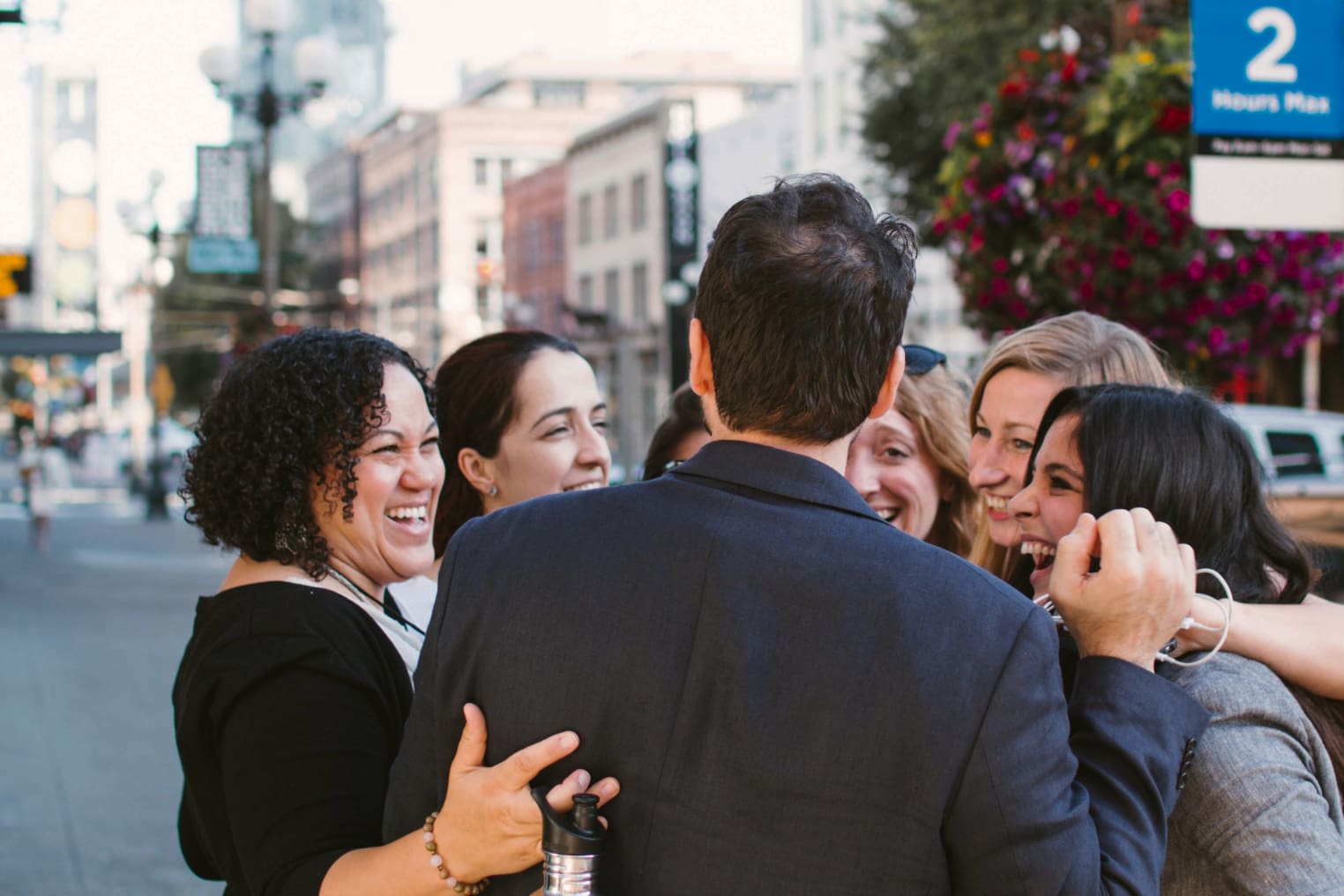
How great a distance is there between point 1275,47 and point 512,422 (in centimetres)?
323

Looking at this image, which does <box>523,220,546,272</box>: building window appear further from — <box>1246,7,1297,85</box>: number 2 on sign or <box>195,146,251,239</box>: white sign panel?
<box>1246,7,1297,85</box>: number 2 on sign

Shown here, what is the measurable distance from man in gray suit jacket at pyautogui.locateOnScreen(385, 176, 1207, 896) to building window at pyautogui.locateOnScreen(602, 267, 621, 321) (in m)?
48.8

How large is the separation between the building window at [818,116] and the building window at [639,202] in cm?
992

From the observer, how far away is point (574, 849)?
176 centimetres

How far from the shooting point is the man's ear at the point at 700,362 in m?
1.93

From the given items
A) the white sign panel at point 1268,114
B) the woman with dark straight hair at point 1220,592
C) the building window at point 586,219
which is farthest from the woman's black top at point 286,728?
the building window at point 586,219

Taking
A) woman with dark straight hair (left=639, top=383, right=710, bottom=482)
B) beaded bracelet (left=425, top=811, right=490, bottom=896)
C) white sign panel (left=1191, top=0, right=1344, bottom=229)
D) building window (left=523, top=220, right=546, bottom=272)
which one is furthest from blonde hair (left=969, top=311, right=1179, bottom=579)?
building window (left=523, top=220, right=546, bottom=272)

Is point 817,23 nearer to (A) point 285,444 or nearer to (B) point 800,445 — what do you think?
(A) point 285,444

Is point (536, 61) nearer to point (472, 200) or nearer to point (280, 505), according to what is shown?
point (472, 200)

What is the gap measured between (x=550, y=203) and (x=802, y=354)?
5768cm

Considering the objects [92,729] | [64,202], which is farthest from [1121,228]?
[64,202]

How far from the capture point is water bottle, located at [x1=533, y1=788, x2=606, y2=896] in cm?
176

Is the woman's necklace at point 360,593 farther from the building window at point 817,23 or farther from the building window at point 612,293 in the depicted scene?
the building window at point 612,293

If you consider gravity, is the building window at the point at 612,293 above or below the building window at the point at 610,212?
below
